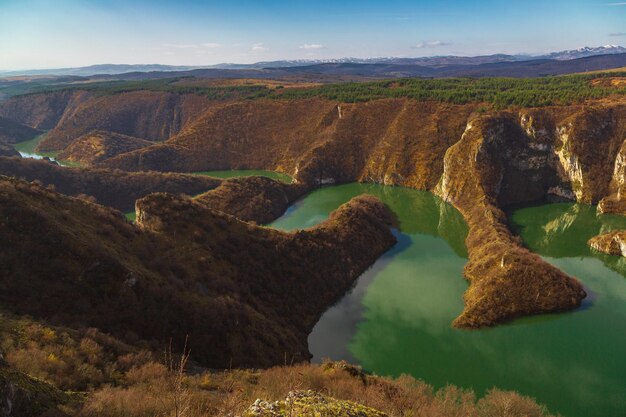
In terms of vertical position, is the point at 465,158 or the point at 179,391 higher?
the point at 179,391

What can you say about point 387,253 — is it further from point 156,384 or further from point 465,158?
point 156,384

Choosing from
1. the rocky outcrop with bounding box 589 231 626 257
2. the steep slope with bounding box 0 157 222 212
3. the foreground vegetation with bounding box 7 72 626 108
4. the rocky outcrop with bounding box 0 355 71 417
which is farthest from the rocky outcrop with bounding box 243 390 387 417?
the foreground vegetation with bounding box 7 72 626 108

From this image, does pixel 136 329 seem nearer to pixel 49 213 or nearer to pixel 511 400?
pixel 49 213

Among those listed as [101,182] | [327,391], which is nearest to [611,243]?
[327,391]

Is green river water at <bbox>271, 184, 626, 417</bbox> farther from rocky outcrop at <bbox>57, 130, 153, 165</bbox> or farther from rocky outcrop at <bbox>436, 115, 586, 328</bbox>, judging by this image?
rocky outcrop at <bbox>57, 130, 153, 165</bbox>

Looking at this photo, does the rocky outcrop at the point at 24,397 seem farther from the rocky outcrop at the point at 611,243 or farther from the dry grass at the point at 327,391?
the rocky outcrop at the point at 611,243

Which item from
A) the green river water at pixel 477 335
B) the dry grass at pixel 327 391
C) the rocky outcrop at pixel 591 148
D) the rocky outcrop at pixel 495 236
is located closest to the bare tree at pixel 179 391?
the dry grass at pixel 327 391
